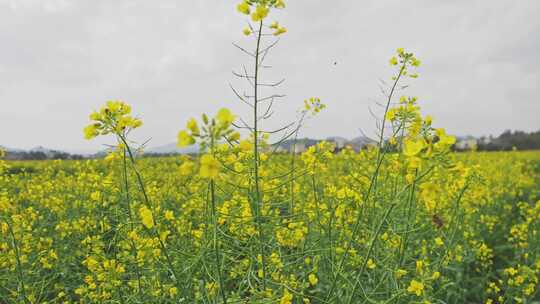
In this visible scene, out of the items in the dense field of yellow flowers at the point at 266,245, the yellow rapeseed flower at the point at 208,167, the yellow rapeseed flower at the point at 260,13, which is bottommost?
the dense field of yellow flowers at the point at 266,245

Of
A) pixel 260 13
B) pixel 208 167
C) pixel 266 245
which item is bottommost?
pixel 266 245

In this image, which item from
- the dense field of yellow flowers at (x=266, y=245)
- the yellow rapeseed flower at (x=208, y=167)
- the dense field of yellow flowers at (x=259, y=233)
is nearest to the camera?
the yellow rapeseed flower at (x=208, y=167)

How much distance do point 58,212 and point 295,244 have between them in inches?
139

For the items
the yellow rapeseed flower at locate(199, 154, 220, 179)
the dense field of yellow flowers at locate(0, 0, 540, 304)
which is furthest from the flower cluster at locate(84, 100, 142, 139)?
the yellow rapeseed flower at locate(199, 154, 220, 179)

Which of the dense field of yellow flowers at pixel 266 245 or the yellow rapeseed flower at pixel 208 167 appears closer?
the yellow rapeseed flower at pixel 208 167

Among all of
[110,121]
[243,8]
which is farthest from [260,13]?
[110,121]

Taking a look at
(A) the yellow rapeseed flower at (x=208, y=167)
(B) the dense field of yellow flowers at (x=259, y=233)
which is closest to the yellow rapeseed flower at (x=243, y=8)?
(B) the dense field of yellow flowers at (x=259, y=233)

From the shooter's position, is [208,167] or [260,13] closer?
[208,167]

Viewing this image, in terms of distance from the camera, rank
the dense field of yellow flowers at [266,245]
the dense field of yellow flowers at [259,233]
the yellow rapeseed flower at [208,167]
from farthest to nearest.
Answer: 1. the dense field of yellow flowers at [266,245]
2. the dense field of yellow flowers at [259,233]
3. the yellow rapeseed flower at [208,167]

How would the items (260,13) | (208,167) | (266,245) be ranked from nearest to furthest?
1. (208,167)
2. (260,13)
3. (266,245)

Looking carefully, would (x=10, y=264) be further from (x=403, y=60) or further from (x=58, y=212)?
(x=403, y=60)

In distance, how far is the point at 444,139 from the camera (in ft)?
4.58

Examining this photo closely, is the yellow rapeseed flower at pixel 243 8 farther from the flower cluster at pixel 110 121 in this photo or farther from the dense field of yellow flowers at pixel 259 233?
the flower cluster at pixel 110 121

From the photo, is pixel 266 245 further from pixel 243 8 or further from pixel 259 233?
pixel 243 8
